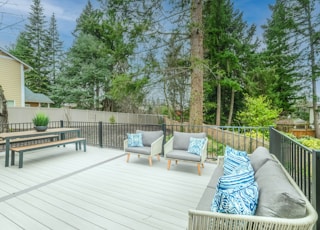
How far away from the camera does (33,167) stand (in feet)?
14.7

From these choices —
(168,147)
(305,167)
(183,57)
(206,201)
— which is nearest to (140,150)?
(168,147)

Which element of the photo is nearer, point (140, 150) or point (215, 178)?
point (215, 178)

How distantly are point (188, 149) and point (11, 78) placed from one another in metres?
12.6

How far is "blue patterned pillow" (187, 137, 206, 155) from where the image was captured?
4.20 m

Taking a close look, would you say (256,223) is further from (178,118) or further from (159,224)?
(178,118)

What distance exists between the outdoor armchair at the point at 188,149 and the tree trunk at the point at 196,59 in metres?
2.91

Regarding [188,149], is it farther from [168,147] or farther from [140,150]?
[140,150]

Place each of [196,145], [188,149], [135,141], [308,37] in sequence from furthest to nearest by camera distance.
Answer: [308,37], [135,141], [188,149], [196,145]

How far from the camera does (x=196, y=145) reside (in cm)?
427

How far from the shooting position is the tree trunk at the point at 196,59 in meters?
6.64

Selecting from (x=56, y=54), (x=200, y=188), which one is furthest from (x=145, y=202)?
(x=56, y=54)

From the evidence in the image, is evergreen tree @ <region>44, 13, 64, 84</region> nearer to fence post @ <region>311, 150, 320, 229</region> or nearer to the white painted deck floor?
the white painted deck floor

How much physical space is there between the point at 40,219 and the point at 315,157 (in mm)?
2889

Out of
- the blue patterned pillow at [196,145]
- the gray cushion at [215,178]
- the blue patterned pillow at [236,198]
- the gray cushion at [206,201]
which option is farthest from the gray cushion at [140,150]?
the blue patterned pillow at [236,198]
